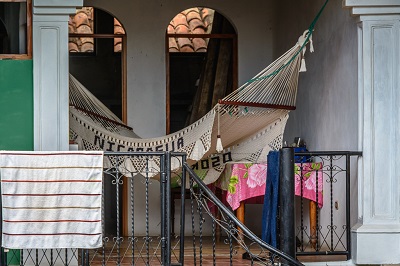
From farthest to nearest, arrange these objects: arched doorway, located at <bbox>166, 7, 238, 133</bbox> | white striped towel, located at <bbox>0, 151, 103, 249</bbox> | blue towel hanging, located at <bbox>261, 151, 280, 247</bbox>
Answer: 1. arched doorway, located at <bbox>166, 7, 238, 133</bbox>
2. blue towel hanging, located at <bbox>261, 151, 280, 247</bbox>
3. white striped towel, located at <bbox>0, 151, 103, 249</bbox>

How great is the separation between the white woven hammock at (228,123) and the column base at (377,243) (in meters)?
1.47

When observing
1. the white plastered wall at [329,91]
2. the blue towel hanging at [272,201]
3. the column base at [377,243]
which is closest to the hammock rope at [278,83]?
the white plastered wall at [329,91]

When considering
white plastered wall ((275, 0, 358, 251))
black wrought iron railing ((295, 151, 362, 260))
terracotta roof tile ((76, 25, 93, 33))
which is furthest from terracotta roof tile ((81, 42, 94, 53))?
black wrought iron railing ((295, 151, 362, 260))

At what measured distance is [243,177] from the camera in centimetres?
843

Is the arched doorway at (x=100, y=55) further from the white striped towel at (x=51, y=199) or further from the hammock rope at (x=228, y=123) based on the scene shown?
the white striped towel at (x=51, y=199)

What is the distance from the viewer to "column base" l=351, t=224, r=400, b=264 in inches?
291

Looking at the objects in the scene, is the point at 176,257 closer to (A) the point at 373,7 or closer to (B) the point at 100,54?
(A) the point at 373,7

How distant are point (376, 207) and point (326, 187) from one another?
1072 millimetres

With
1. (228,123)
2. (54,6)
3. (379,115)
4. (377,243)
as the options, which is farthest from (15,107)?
(377,243)

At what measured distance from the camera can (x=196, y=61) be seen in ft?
34.4

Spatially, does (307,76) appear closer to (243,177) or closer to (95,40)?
(243,177)

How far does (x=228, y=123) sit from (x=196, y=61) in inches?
88.2

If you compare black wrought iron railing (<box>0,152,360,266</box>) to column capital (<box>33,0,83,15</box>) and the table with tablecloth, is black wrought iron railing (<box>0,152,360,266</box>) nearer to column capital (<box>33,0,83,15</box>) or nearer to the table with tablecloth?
the table with tablecloth

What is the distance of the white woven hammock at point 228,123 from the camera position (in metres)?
8.16
